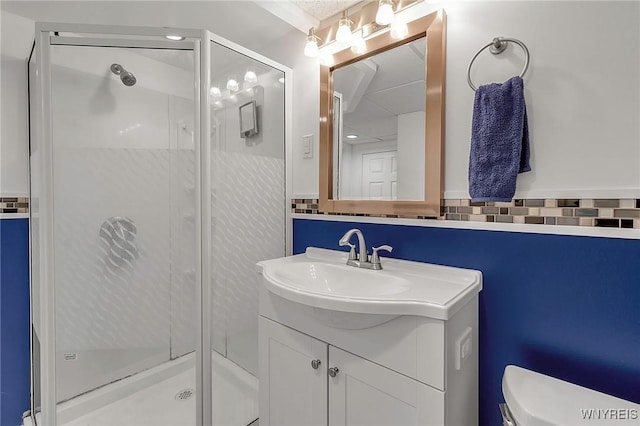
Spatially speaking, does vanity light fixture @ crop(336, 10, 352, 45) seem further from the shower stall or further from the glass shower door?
the glass shower door

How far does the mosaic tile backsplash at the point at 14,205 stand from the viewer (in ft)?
4.66

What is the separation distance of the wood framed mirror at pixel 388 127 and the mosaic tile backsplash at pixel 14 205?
1.45m

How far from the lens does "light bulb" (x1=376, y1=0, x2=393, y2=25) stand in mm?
→ 1259

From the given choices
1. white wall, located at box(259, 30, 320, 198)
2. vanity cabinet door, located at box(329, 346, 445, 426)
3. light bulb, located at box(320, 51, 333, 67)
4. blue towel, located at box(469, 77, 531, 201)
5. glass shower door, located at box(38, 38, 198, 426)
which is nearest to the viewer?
vanity cabinet door, located at box(329, 346, 445, 426)

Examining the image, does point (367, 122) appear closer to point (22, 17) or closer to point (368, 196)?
point (368, 196)

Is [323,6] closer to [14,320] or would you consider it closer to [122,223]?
[122,223]

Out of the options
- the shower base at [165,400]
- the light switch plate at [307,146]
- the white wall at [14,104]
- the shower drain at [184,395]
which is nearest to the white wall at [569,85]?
the light switch plate at [307,146]

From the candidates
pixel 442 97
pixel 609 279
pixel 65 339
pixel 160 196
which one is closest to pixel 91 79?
pixel 160 196

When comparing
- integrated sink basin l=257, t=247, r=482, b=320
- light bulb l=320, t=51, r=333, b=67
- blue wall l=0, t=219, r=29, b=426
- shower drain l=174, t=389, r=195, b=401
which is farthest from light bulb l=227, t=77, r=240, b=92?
shower drain l=174, t=389, r=195, b=401

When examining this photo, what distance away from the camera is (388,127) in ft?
4.46

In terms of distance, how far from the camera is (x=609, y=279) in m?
0.89

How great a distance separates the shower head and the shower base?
4.42ft

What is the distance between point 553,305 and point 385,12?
1261mm

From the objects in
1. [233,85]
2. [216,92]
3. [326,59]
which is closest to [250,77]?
[233,85]
